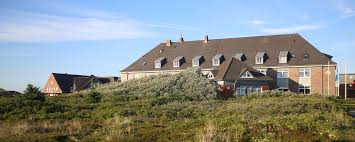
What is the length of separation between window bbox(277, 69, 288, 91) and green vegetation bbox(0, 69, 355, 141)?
2003cm

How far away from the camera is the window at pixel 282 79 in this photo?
58188 mm

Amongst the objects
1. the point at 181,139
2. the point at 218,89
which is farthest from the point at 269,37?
the point at 181,139

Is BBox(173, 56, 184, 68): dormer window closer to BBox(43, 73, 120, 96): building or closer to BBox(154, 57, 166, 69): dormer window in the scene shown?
BBox(154, 57, 166, 69): dormer window

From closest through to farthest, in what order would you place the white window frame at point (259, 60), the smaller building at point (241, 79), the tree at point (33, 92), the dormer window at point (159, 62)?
1. the tree at point (33, 92)
2. the smaller building at point (241, 79)
3. the white window frame at point (259, 60)
4. the dormer window at point (159, 62)

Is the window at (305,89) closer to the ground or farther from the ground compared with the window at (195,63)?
closer to the ground

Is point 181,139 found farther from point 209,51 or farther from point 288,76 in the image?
point 209,51

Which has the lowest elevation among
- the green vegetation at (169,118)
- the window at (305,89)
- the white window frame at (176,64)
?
the green vegetation at (169,118)

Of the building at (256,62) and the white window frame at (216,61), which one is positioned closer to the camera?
the building at (256,62)

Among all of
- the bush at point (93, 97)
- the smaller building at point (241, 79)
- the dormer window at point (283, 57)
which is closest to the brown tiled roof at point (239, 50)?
the dormer window at point (283, 57)

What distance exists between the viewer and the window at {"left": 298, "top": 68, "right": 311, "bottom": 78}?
56791 mm

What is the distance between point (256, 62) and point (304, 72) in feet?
21.7

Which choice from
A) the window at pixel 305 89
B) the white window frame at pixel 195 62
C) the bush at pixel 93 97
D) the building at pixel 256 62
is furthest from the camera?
the white window frame at pixel 195 62

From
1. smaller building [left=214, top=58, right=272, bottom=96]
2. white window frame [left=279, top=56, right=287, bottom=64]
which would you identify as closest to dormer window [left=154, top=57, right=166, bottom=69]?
smaller building [left=214, top=58, right=272, bottom=96]

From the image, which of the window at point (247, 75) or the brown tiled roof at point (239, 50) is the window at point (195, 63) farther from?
the window at point (247, 75)
